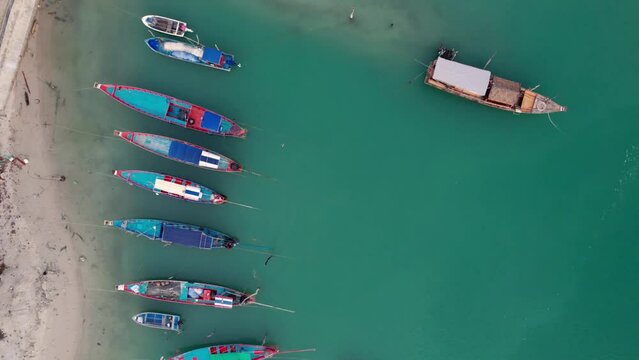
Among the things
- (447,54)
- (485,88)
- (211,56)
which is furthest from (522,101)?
(211,56)

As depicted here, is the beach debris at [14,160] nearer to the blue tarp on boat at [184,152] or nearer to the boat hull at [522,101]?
the blue tarp on boat at [184,152]

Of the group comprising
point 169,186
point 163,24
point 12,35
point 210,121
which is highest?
point 163,24

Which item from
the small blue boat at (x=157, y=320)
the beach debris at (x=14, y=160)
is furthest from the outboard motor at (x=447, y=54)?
the beach debris at (x=14, y=160)

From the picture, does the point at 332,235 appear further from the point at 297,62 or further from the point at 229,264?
the point at 297,62

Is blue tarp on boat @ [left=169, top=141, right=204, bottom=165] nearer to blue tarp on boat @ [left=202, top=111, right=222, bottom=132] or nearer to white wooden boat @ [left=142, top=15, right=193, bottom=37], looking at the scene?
blue tarp on boat @ [left=202, top=111, right=222, bottom=132]

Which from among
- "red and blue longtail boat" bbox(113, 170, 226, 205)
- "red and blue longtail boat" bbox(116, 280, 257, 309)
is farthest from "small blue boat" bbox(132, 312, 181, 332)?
"red and blue longtail boat" bbox(113, 170, 226, 205)

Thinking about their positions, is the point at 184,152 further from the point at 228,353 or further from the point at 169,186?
the point at 228,353

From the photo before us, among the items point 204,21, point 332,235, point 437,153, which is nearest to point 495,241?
point 437,153
